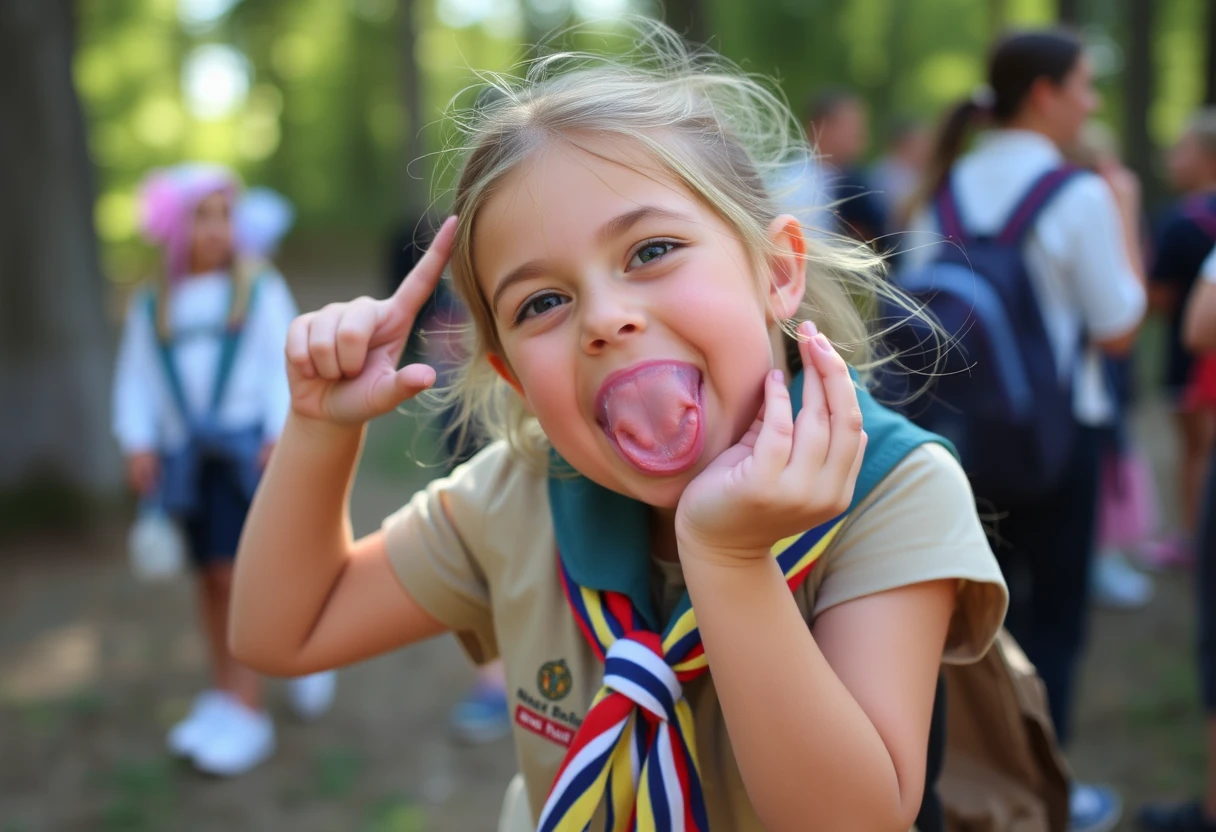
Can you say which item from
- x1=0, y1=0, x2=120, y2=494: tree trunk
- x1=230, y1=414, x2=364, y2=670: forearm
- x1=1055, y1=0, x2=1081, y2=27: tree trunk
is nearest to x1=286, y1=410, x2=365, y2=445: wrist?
x1=230, y1=414, x2=364, y2=670: forearm

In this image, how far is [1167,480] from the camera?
309 inches

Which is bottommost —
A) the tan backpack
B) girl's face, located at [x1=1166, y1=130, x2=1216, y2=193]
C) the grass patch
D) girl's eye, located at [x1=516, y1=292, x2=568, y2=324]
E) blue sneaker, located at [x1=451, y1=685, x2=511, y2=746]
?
blue sneaker, located at [x1=451, y1=685, x2=511, y2=746]

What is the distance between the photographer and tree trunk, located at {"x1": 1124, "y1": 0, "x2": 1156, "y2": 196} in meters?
13.1

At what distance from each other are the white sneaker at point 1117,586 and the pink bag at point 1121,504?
114mm

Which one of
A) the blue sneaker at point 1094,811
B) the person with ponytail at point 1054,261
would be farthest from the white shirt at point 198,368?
the blue sneaker at point 1094,811

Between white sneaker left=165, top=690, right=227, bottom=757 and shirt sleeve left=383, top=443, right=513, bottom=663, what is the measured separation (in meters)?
3.31

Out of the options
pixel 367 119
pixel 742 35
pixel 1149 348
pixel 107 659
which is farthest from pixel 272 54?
pixel 107 659

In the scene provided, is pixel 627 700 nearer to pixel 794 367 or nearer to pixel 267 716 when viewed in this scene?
pixel 794 367

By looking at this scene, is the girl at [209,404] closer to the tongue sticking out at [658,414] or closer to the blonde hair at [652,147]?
the blonde hair at [652,147]

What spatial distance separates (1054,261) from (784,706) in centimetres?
267

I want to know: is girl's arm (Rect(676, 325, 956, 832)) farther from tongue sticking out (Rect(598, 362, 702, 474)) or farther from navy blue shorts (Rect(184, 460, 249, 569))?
navy blue shorts (Rect(184, 460, 249, 569))

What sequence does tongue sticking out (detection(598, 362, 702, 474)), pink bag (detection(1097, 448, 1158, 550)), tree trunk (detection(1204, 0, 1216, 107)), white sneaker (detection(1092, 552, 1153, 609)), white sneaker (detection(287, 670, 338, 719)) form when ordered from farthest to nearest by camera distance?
tree trunk (detection(1204, 0, 1216, 107)) < pink bag (detection(1097, 448, 1158, 550)) < white sneaker (detection(1092, 552, 1153, 609)) < white sneaker (detection(287, 670, 338, 719)) < tongue sticking out (detection(598, 362, 702, 474))

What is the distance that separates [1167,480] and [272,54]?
97.3ft

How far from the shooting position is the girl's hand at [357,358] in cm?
161
